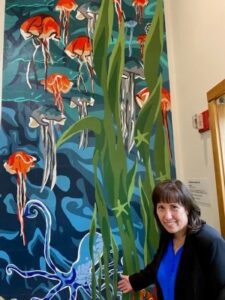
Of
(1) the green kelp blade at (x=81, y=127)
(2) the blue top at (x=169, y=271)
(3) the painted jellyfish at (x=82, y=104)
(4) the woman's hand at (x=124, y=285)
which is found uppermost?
(3) the painted jellyfish at (x=82, y=104)

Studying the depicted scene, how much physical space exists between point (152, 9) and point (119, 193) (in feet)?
4.56

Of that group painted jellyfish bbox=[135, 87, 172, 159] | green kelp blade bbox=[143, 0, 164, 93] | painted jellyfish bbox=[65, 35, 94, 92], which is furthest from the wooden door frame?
painted jellyfish bbox=[65, 35, 94, 92]

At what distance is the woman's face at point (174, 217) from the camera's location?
1.29 metres

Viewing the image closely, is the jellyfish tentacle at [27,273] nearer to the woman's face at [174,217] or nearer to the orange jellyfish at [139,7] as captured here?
the woman's face at [174,217]

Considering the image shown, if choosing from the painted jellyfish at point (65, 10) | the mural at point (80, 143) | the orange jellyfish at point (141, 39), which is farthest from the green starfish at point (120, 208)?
the painted jellyfish at point (65, 10)

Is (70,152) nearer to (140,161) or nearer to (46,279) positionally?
(140,161)

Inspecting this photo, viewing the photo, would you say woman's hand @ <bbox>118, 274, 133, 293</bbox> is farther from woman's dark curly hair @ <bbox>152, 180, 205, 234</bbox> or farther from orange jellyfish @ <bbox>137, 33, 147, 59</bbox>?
orange jellyfish @ <bbox>137, 33, 147, 59</bbox>

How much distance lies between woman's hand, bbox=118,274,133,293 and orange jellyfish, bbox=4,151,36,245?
720 millimetres

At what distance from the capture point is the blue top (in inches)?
50.7

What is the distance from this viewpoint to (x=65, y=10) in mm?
2123

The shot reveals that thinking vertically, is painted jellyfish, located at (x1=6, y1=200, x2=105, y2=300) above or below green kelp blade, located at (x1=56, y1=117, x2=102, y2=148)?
below

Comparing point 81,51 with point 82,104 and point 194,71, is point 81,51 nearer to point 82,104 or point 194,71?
point 82,104

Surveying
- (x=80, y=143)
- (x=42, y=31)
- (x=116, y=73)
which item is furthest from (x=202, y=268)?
(x=42, y=31)

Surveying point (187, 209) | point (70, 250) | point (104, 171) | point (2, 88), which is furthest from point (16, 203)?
point (187, 209)
